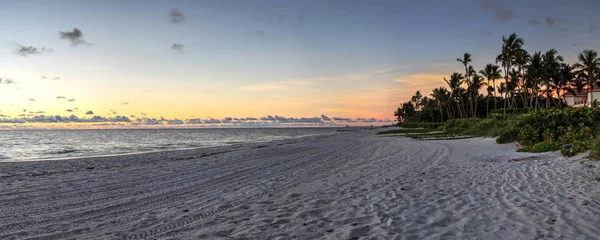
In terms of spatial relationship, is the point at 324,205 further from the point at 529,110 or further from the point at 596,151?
the point at 529,110

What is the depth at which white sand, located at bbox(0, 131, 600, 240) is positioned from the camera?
532 centimetres

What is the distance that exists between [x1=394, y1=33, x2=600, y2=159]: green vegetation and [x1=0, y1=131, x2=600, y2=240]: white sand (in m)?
4.44

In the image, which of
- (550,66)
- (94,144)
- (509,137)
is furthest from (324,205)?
(550,66)

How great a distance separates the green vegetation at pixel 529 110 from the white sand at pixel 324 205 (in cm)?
444

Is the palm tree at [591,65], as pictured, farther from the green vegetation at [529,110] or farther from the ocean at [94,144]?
the ocean at [94,144]

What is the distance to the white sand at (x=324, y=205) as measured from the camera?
5.32 meters

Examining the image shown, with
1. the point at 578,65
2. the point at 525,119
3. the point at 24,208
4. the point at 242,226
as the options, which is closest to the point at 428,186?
the point at 242,226

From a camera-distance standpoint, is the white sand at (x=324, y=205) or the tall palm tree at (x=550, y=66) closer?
the white sand at (x=324, y=205)

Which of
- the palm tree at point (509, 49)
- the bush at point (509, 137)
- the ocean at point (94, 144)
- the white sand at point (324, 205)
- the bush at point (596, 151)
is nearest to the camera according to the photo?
the white sand at point (324, 205)

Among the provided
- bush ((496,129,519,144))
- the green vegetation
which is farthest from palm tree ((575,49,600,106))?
bush ((496,129,519,144))

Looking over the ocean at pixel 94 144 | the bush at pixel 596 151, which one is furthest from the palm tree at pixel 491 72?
the bush at pixel 596 151

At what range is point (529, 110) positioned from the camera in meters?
43.1

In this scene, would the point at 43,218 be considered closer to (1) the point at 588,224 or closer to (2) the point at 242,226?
(2) the point at 242,226

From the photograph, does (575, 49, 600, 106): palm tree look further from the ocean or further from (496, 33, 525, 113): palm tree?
the ocean
